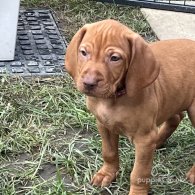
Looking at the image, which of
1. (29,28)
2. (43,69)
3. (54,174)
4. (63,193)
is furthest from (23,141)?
(29,28)

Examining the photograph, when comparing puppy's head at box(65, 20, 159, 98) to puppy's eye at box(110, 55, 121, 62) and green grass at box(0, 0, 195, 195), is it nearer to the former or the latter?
puppy's eye at box(110, 55, 121, 62)

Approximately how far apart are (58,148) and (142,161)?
3.28ft

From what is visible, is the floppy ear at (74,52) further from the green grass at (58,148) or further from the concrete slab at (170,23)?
the concrete slab at (170,23)

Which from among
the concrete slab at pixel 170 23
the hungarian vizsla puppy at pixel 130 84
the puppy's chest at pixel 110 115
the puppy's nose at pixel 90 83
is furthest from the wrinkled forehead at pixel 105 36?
the concrete slab at pixel 170 23

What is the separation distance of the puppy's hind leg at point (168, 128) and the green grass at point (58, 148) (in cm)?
10

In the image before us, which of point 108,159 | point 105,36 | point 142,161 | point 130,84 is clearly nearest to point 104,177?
point 108,159

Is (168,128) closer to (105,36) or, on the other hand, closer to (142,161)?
(142,161)

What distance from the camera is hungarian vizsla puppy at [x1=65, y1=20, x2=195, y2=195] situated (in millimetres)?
3301

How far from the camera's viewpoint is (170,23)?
22.0 ft

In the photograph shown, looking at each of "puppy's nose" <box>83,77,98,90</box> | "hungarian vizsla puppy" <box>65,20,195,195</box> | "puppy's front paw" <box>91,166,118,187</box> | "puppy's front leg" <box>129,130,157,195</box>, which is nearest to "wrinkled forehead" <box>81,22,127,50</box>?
"hungarian vizsla puppy" <box>65,20,195,195</box>

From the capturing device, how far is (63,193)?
3.90 m

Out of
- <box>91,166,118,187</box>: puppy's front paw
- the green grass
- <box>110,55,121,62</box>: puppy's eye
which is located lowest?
the green grass

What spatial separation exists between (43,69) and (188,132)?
5.17ft

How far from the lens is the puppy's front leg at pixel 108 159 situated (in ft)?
12.8
